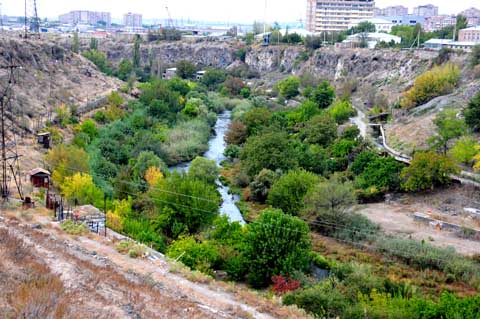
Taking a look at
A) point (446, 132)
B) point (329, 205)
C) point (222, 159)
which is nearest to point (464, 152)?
point (446, 132)

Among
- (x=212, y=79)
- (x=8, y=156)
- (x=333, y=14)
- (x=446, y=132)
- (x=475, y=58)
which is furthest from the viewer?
(x=333, y=14)

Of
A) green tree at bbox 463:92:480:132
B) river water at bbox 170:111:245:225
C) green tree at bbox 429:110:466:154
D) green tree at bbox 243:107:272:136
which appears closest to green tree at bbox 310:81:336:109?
river water at bbox 170:111:245:225

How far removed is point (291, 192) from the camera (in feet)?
A: 85.1

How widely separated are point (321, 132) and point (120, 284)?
28188 mm

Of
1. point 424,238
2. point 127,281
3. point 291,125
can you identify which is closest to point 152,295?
point 127,281

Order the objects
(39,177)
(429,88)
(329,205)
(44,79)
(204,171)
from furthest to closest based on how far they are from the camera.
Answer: (44,79) < (429,88) < (204,171) < (329,205) < (39,177)

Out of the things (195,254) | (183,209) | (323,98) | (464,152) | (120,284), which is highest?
(323,98)

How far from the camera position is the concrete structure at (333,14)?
110m

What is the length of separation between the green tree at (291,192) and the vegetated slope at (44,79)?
16178 millimetres

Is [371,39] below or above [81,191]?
above

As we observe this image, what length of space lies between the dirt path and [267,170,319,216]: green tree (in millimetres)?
3266

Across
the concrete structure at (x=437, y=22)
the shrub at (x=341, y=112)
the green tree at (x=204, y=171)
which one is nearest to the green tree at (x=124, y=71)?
the shrub at (x=341, y=112)

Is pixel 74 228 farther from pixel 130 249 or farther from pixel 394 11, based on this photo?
pixel 394 11

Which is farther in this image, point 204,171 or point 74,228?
point 204,171
